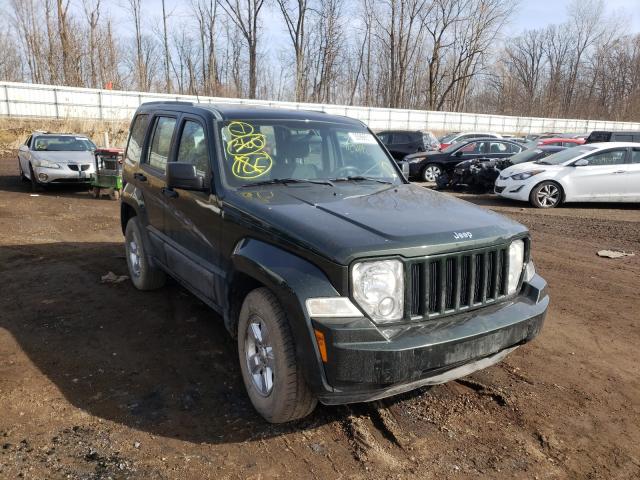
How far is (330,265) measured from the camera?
2.53 m

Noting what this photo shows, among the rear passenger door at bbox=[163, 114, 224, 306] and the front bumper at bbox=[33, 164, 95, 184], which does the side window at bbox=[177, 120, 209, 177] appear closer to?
the rear passenger door at bbox=[163, 114, 224, 306]

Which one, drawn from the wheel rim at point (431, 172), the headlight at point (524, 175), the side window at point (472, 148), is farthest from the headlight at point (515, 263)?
the side window at point (472, 148)

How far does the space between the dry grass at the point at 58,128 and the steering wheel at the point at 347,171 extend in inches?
922

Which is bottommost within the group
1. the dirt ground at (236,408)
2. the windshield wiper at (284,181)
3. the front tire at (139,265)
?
the dirt ground at (236,408)

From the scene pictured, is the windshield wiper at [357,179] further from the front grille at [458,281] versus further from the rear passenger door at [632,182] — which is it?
the rear passenger door at [632,182]

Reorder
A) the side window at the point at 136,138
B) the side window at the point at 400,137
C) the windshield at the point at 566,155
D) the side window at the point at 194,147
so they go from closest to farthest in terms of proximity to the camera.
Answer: the side window at the point at 194,147
the side window at the point at 136,138
the windshield at the point at 566,155
the side window at the point at 400,137

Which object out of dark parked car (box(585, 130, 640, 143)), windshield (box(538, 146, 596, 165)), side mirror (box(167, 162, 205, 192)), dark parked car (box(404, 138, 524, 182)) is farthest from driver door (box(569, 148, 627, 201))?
side mirror (box(167, 162, 205, 192))

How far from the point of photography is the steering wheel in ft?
13.1

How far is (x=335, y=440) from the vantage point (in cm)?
292

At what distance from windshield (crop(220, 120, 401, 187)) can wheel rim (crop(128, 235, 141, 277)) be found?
2.20 m

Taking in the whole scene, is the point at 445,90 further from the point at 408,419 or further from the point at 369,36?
the point at 408,419

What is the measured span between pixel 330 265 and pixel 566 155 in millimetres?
11510

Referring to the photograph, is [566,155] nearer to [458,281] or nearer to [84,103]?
[458,281]

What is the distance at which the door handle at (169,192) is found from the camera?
4.22 metres
